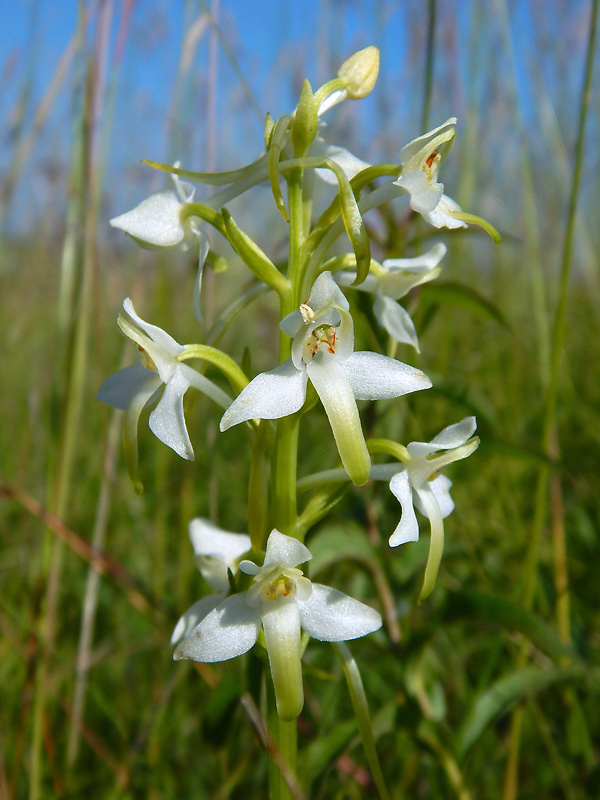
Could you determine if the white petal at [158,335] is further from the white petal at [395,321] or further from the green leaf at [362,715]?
the green leaf at [362,715]

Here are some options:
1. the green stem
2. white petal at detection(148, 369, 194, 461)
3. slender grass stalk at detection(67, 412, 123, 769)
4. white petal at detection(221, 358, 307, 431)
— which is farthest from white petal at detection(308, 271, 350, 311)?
slender grass stalk at detection(67, 412, 123, 769)

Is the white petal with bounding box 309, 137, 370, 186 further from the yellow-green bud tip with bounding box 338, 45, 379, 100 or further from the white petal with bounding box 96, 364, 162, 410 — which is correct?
the white petal with bounding box 96, 364, 162, 410

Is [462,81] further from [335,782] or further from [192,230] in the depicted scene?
[335,782]

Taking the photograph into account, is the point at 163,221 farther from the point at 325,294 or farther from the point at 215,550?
the point at 215,550

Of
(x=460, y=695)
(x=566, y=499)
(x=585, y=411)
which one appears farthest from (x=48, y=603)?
(x=585, y=411)

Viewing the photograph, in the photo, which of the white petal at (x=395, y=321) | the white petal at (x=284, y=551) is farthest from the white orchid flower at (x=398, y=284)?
the white petal at (x=284, y=551)

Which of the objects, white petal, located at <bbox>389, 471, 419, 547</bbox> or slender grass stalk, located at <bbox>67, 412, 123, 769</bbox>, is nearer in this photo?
white petal, located at <bbox>389, 471, 419, 547</bbox>
